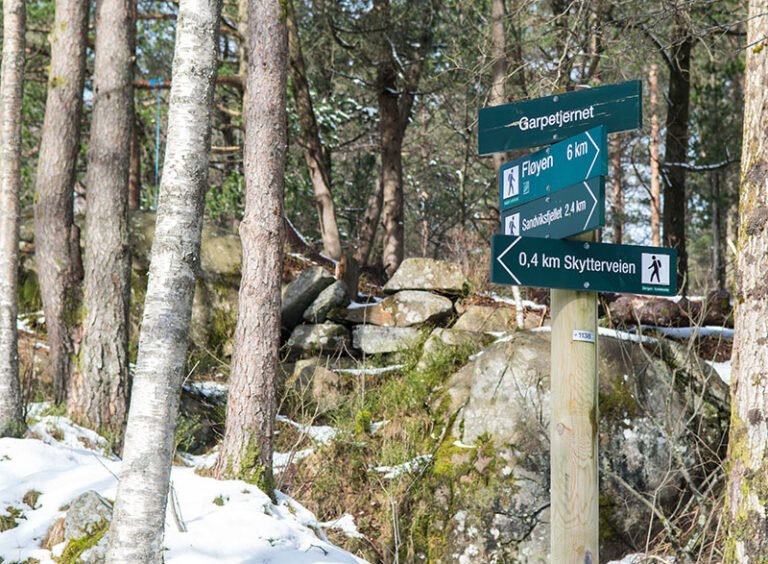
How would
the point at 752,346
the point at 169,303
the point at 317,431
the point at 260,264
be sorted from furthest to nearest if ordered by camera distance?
the point at 317,431
the point at 260,264
the point at 752,346
the point at 169,303

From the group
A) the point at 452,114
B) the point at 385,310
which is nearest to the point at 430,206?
the point at 452,114

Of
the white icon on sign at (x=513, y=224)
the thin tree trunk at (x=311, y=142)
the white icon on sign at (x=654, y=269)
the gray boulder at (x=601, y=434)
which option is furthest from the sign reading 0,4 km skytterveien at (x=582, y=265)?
the thin tree trunk at (x=311, y=142)

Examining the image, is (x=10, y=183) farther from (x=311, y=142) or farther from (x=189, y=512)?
(x=311, y=142)

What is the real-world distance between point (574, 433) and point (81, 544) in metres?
3.36

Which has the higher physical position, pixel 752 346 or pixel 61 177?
pixel 61 177

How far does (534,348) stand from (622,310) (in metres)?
2.69

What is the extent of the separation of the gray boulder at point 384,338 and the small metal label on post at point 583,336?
6.75m

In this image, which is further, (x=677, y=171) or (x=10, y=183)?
(x=677, y=171)

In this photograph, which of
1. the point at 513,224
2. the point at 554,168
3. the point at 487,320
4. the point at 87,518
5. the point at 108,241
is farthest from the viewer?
the point at 487,320

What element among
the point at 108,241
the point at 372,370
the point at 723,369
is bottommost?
the point at 372,370

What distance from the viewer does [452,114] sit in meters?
18.2

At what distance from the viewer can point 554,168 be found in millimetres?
3504

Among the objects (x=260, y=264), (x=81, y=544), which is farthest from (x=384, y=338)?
(x=81, y=544)

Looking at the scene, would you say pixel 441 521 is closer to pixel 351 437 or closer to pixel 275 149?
pixel 351 437
